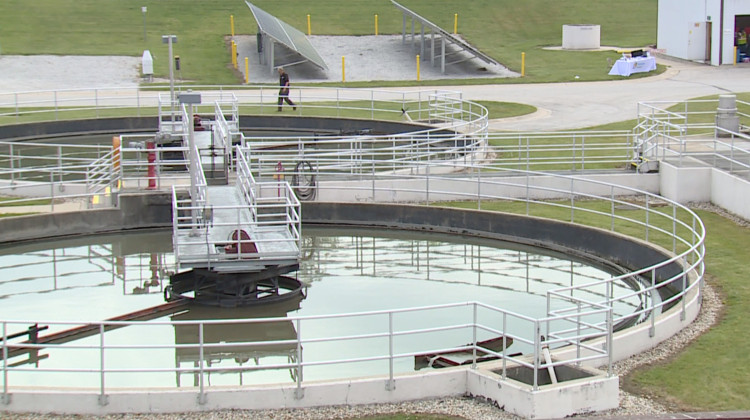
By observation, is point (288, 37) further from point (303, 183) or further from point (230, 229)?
point (230, 229)

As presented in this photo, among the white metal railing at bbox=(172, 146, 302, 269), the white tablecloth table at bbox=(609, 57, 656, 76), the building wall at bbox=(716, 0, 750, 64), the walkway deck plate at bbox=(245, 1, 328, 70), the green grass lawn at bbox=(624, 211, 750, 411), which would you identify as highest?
the building wall at bbox=(716, 0, 750, 64)

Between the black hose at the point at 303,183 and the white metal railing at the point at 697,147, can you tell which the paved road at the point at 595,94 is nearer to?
the white metal railing at the point at 697,147

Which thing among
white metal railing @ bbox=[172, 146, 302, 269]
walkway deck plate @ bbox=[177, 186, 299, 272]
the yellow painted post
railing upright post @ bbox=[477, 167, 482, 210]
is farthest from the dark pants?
walkway deck plate @ bbox=[177, 186, 299, 272]

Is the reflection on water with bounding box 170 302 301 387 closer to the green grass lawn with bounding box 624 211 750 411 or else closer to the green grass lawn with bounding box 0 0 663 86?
the green grass lawn with bounding box 624 211 750 411

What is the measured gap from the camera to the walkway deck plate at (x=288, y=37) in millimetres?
52750

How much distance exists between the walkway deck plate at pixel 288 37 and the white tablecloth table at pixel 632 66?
13.1m

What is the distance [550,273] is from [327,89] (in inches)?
888

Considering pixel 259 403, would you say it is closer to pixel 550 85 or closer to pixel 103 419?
pixel 103 419

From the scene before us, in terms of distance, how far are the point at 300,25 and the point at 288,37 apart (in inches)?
422

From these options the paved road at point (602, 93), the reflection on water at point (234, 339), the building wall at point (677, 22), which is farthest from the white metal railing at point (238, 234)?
the building wall at point (677, 22)

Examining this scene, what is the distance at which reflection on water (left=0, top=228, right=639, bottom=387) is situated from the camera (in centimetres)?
2011

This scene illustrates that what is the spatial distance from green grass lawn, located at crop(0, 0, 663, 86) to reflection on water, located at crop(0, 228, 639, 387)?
1030 inches

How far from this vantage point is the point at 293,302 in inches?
931

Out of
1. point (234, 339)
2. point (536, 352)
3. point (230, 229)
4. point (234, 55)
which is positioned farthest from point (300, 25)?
point (536, 352)
